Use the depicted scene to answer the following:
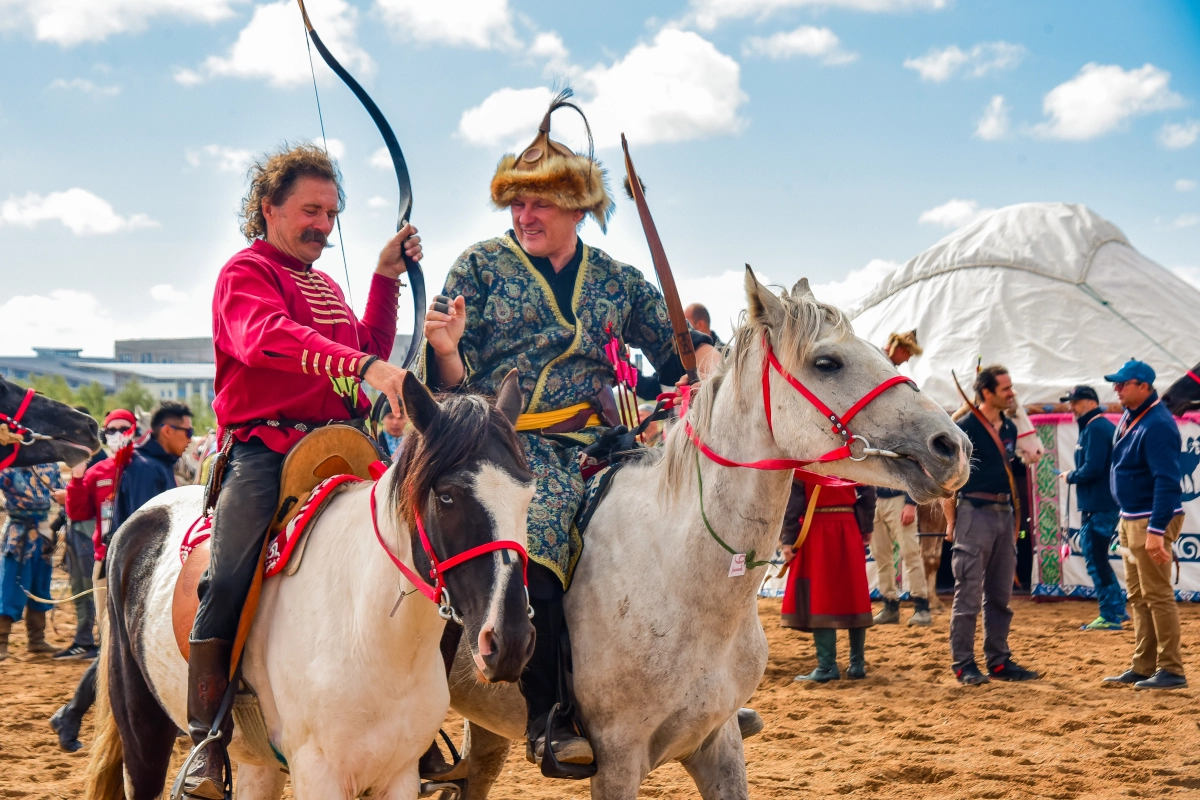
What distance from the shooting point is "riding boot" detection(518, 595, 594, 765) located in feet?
10.2

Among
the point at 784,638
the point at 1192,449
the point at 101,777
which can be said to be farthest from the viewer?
the point at 1192,449

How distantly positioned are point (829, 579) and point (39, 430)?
5.27 metres

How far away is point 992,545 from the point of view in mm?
7488

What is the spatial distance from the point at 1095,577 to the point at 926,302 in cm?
591

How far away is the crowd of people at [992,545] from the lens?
23.0ft

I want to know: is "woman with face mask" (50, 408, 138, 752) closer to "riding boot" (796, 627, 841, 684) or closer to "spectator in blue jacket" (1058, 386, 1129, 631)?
"riding boot" (796, 627, 841, 684)

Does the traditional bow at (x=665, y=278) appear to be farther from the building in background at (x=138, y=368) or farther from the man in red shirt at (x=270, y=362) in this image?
the building in background at (x=138, y=368)

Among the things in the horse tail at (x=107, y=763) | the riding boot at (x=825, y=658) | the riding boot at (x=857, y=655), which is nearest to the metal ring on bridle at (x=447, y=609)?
the horse tail at (x=107, y=763)

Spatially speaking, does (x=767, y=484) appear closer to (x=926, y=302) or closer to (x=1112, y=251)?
(x=926, y=302)

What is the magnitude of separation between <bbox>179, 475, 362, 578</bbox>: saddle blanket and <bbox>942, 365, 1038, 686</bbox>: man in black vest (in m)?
5.68

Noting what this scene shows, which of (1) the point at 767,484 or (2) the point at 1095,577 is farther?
(2) the point at 1095,577

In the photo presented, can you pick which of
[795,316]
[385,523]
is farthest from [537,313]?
[385,523]

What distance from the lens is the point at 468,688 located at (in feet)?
11.2

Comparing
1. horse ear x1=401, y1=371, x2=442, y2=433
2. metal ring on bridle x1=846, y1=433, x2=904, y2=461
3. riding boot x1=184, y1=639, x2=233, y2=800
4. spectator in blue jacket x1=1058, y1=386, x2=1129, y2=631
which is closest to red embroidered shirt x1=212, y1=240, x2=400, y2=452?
horse ear x1=401, y1=371, x2=442, y2=433
